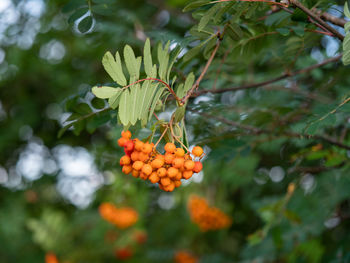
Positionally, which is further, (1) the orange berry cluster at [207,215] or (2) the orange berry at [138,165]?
(1) the orange berry cluster at [207,215]

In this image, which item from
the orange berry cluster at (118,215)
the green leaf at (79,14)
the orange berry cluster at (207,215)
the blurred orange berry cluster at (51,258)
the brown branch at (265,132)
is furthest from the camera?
the blurred orange berry cluster at (51,258)

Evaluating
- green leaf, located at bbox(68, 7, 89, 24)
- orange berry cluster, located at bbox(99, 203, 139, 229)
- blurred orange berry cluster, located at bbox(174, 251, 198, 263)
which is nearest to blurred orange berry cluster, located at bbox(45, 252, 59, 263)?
orange berry cluster, located at bbox(99, 203, 139, 229)

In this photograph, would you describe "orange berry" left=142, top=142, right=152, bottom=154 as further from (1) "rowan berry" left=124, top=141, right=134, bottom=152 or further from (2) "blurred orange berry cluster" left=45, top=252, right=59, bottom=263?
(2) "blurred orange berry cluster" left=45, top=252, right=59, bottom=263

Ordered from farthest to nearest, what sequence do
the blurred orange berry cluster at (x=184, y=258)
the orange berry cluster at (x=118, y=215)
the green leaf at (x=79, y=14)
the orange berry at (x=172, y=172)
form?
the blurred orange berry cluster at (x=184, y=258) → the orange berry cluster at (x=118, y=215) → the green leaf at (x=79, y=14) → the orange berry at (x=172, y=172)

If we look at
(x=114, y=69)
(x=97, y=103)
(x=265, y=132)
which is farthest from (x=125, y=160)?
(x=265, y=132)

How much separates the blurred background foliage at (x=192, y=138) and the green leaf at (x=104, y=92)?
0.30 m

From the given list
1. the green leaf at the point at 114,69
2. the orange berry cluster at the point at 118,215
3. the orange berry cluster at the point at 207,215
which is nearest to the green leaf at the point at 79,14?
the green leaf at the point at 114,69

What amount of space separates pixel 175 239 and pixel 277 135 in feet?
10.1

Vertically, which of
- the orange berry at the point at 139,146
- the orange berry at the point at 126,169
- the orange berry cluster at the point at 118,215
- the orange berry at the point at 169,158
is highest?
the orange berry at the point at 139,146

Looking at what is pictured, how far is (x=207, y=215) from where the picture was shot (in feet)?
10.1

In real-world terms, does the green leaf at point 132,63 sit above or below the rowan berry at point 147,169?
above

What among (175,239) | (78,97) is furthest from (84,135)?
(78,97)

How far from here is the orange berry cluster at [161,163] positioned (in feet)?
2.93

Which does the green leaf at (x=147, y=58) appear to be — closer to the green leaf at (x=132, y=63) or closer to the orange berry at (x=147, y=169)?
the green leaf at (x=132, y=63)
